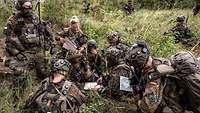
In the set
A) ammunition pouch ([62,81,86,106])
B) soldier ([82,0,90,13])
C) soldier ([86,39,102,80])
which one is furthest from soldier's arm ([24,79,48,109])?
soldier ([82,0,90,13])

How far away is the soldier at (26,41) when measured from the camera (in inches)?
328

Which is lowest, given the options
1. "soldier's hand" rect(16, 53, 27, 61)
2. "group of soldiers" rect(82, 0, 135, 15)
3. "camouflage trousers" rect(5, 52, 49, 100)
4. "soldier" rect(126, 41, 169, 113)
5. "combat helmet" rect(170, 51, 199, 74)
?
"group of soldiers" rect(82, 0, 135, 15)

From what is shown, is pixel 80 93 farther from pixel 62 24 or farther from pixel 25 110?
pixel 62 24

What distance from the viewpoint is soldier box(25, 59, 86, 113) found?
5.75 meters

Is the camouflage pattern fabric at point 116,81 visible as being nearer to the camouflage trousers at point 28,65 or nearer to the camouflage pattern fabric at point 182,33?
the camouflage trousers at point 28,65

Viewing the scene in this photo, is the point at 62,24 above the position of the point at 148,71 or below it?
below

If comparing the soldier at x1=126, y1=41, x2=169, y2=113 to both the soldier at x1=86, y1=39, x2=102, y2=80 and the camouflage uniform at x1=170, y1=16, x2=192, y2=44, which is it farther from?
the camouflage uniform at x1=170, y1=16, x2=192, y2=44

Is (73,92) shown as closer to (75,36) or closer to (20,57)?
(20,57)

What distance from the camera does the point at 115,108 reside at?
6.27 meters

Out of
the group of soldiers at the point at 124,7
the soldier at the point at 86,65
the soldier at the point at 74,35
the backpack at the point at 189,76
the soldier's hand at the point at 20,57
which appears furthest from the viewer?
the group of soldiers at the point at 124,7

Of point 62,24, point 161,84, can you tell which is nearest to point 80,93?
point 161,84

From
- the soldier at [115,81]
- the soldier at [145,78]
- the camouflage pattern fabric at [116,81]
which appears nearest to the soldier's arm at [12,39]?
the soldier at [115,81]

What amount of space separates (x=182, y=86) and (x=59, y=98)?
165cm

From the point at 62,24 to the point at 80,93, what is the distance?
7006 millimetres
